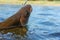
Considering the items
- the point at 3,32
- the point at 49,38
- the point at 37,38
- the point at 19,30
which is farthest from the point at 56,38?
the point at 3,32

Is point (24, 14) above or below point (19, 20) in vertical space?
above

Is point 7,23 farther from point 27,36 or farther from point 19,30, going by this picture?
point 27,36

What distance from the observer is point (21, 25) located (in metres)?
5.78

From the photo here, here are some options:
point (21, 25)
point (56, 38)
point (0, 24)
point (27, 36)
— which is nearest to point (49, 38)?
point (56, 38)

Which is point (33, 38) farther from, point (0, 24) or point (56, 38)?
point (0, 24)

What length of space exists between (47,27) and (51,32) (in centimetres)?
57

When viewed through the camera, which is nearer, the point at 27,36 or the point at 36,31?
the point at 27,36

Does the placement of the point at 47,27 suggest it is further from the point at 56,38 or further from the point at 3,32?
the point at 3,32

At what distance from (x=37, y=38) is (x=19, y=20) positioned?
1.00 metres

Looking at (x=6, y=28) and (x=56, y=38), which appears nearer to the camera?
(x=56, y=38)

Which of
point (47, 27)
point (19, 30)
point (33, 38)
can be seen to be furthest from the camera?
point (47, 27)

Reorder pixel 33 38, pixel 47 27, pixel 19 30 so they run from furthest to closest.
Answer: pixel 47 27, pixel 19 30, pixel 33 38

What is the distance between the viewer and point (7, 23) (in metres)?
5.77

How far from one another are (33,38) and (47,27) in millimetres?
1396
